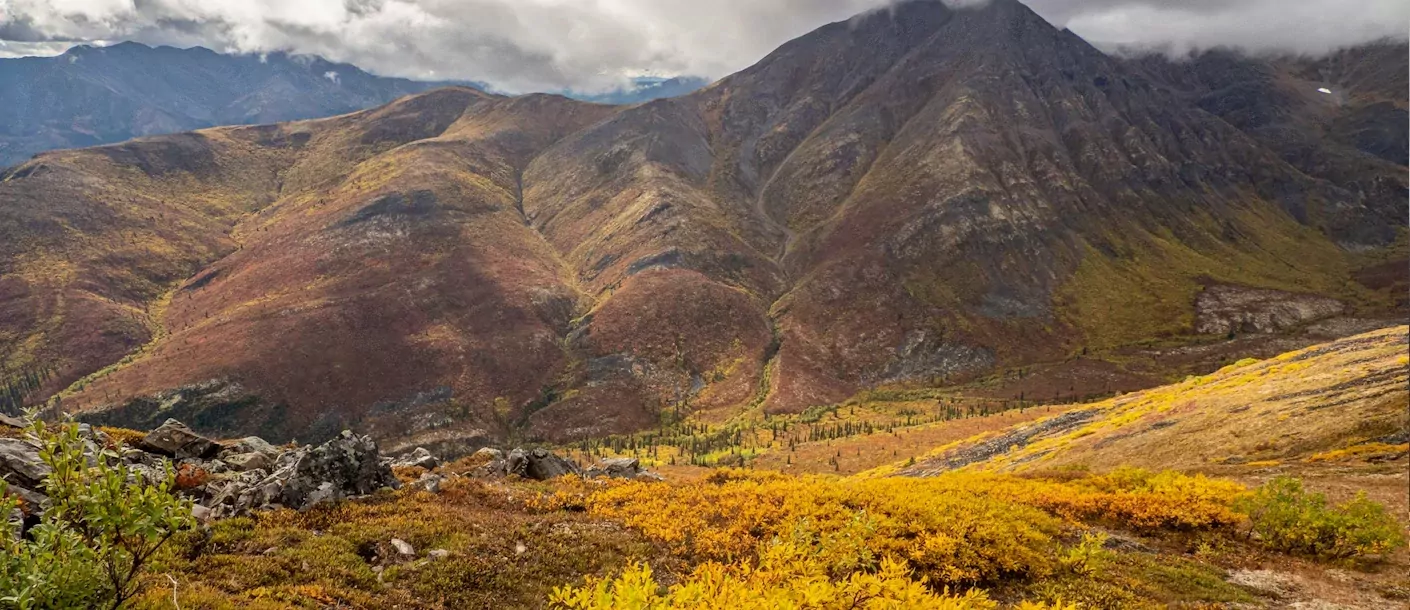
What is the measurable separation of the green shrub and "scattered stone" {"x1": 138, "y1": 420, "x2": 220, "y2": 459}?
120 feet

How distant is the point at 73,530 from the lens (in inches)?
271

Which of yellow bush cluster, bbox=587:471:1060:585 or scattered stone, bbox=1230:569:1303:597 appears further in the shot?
yellow bush cluster, bbox=587:471:1060:585

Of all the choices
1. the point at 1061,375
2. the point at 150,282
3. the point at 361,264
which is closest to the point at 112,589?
the point at 1061,375

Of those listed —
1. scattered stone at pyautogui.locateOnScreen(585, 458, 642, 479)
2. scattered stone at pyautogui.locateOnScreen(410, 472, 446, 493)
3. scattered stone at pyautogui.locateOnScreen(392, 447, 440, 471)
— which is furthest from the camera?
scattered stone at pyautogui.locateOnScreen(585, 458, 642, 479)

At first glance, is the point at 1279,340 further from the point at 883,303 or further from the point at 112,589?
the point at 112,589

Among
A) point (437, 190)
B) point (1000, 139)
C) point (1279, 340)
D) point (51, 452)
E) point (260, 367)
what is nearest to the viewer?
point (51, 452)

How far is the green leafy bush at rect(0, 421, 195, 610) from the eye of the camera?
20.0ft

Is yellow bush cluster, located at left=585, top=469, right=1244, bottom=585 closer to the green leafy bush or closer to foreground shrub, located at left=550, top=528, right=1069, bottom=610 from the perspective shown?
foreground shrub, located at left=550, top=528, right=1069, bottom=610

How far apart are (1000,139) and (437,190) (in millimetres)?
173328

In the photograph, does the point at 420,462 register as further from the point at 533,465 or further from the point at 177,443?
the point at 177,443

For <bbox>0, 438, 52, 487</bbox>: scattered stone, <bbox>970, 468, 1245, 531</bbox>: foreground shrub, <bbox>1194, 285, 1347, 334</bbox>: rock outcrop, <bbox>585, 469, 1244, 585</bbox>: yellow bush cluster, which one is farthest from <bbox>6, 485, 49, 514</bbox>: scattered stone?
<bbox>1194, 285, 1347, 334</bbox>: rock outcrop

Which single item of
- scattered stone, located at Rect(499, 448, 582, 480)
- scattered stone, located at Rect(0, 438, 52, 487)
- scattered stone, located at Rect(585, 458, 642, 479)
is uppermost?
scattered stone, located at Rect(0, 438, 52, 487)

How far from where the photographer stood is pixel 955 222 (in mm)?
147000

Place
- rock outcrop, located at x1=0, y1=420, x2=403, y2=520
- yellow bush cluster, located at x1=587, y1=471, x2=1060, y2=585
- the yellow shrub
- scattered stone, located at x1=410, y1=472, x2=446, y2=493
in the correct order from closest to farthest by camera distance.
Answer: the yellow shrub → yellow bush cluster, located at x1=587, y1=471, x2=1060, y2=585 → rock outcrop, located at x1=0, y1=420, x2=403, y2=520 → scattered stone, located at x1=410, y1=472, x2=446, y2=493
